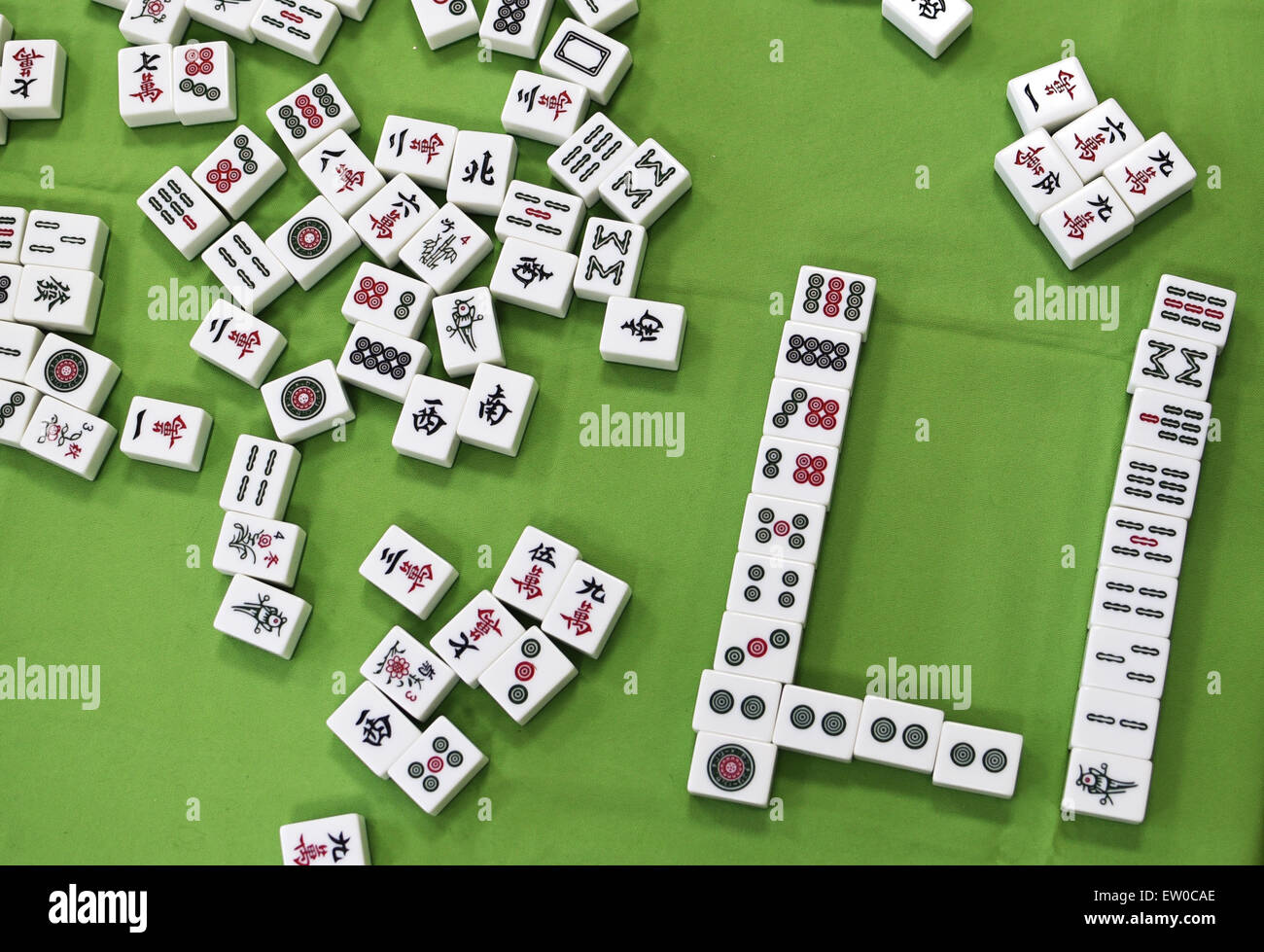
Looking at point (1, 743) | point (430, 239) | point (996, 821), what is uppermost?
point (430, 239)

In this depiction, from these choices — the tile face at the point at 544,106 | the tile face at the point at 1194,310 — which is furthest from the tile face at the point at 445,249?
the tile face at the point at 1194,310

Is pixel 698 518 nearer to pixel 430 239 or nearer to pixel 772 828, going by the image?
pixel 772 828

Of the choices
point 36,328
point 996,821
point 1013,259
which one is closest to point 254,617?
point 36,328

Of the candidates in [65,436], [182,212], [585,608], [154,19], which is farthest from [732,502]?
[154,19]

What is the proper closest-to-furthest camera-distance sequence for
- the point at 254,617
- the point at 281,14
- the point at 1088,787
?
the point at 1088,787 → the point at 254,617 → the point at 281,14

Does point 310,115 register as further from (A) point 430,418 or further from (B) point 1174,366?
(B) point 1174,366

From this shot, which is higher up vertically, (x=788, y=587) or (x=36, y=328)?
(x=36, y=328)
